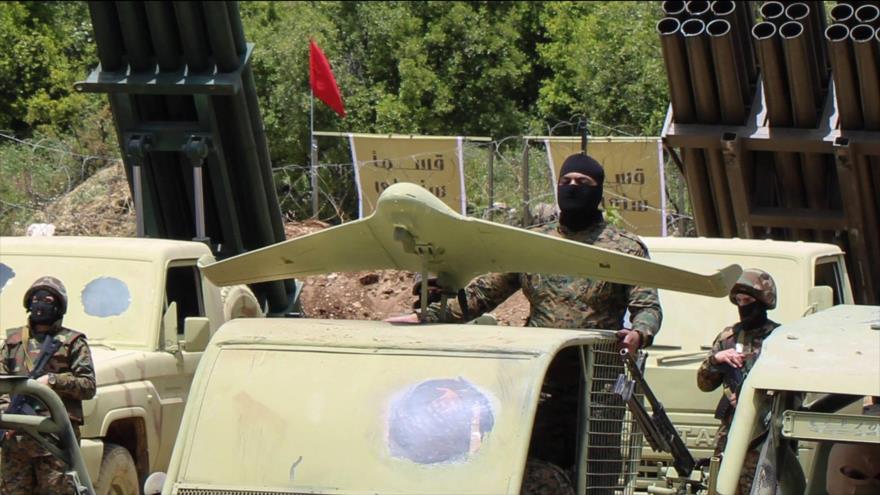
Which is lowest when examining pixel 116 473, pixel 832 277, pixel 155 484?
pixel 116 473

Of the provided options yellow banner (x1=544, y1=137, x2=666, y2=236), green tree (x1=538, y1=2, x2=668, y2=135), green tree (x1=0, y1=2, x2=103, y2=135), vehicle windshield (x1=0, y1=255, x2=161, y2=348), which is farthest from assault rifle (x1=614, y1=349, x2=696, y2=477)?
green tree (x1=0, y1=2, x2=103, y2=135)

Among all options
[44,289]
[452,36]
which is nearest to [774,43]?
[44,289]

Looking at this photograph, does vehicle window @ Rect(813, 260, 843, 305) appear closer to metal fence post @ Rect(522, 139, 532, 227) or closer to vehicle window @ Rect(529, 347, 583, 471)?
vehicle window @ Rect(529, 347, 583, 471)

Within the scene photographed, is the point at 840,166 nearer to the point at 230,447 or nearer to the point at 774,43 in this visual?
the point at 774,43

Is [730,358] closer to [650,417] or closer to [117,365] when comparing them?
[650,417]

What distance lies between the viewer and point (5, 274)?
391 inches

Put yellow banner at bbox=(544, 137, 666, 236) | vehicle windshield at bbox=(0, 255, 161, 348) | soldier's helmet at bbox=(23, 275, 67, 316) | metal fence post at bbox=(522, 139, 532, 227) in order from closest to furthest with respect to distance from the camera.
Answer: soldier's helmet at bbox=(23, 275, 67, 316)
vehicle windshield at bbox=(0, 255, 161, 348)
yellow banner at bbox=(544, 137, 666, 236)
metal fence post at bbox=(522, 139, 532, 227)

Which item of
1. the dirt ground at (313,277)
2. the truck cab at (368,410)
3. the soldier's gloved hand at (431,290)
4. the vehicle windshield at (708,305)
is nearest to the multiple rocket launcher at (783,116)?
the vehicle windshield at (708,305)

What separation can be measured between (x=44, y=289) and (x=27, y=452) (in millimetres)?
818

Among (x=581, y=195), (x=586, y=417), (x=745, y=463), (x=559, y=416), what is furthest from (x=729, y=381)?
(x=586, y=417)

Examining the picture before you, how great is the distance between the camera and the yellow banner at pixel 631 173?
1589cm

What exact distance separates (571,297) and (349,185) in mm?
11841

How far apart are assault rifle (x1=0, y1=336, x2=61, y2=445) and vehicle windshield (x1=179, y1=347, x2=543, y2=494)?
8.05 feet

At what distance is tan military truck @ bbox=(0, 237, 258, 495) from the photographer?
906 cm
